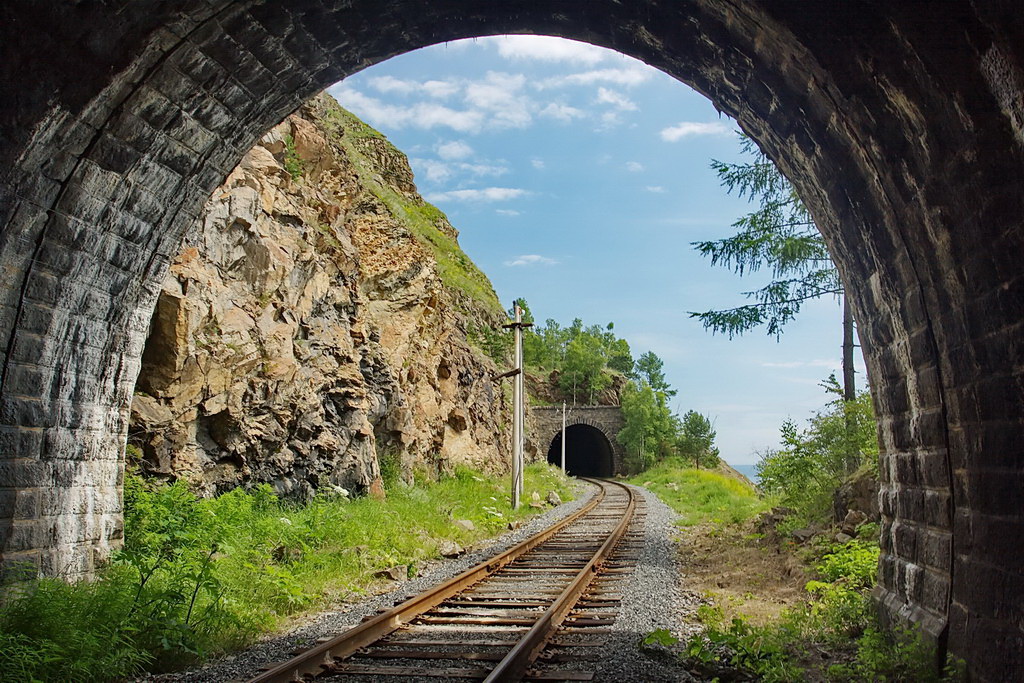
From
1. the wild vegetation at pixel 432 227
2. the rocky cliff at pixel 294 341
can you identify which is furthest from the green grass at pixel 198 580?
the wild vegetation at pixel 432 227

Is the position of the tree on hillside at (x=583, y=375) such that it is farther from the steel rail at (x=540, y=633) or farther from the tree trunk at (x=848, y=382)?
the steel rail at (x=540, y=633)

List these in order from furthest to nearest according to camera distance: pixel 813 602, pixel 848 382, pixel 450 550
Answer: pixel 848 382 < pixel 450 550 < pixel 813 602

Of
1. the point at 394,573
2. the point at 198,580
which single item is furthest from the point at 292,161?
the point at 198,580

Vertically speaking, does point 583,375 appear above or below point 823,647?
above

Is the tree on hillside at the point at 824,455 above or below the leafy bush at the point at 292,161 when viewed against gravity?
below

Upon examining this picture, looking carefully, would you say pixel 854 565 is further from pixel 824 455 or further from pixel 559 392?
pixel 559 392

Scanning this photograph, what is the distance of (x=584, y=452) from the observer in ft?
200

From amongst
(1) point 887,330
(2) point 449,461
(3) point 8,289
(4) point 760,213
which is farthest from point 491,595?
(2) point 449,461

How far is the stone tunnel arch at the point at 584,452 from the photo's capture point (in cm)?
5628

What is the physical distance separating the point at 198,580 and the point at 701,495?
22.4m

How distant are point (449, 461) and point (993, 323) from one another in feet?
61.0

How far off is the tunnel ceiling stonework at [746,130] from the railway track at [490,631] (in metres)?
2.68

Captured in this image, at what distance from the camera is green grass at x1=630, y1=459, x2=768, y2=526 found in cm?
1809

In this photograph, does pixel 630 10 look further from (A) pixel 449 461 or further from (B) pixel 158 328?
(A) pixel 449 461
